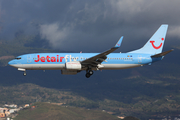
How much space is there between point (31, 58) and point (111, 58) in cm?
1878

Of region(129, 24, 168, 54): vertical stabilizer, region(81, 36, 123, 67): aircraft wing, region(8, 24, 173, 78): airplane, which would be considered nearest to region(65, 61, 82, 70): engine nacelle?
region(8, 24, 173, 78): airplane

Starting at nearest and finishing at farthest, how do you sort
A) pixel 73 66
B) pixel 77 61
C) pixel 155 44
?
pixel 73 66 < pixel 77 61 < pixel 155 44

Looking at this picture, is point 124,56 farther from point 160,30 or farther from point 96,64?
point 160,30

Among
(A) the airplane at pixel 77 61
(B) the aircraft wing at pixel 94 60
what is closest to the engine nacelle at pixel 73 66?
(A) the airplane at pixel 77 61

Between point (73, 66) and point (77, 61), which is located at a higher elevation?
point (77, 61)

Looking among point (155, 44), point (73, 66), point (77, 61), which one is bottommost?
point (73, 66)

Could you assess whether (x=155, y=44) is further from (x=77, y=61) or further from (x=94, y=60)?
(x=77, y=61)

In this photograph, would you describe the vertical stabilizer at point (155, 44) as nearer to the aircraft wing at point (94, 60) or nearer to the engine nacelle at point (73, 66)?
the aircraft wing at point (94, 60)

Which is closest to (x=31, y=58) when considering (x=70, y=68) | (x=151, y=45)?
(x=70, y=68)

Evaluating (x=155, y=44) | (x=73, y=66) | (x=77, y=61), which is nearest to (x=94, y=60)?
(x=77, y=61)

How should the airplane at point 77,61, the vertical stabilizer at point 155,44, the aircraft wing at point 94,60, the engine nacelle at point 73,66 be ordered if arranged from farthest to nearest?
the vertical stabilizer at point 155,44, the airplane at point 77,61, the engine nacelle at point 73,66, the aircraft wing at point 94,60

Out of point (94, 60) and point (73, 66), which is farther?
point (94, 60)

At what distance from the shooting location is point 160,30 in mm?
72375

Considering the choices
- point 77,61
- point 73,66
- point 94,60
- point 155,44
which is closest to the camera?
point 73,66
